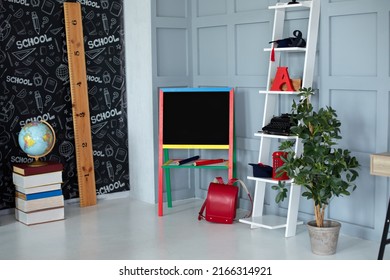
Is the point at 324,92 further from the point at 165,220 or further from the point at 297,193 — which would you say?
the point at 165,220

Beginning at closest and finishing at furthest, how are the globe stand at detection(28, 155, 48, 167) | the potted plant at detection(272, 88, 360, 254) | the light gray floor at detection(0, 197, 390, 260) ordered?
the potted plant at detection(272, 88, 360, 254)
the light gray floor at detection(0, 197, 390, 260)
the globe stand at detection(28, 155, 48, 167)

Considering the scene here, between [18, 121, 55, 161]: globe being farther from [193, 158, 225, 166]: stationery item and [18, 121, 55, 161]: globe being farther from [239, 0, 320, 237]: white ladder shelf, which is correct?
[239, 0, 320, 237]: white ladder shelf

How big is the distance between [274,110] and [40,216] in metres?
2.12

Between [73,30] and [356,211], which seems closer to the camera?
[356,211]

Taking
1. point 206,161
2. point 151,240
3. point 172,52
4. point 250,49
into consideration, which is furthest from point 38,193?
point 250,49

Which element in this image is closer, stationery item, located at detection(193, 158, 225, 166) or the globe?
the globe

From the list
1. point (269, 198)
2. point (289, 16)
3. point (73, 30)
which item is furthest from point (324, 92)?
point (73, 30)

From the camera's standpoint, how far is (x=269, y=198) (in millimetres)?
5820

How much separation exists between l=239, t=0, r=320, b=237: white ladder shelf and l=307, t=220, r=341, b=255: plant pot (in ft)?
1.34

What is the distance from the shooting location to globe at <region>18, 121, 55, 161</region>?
5.66 metres

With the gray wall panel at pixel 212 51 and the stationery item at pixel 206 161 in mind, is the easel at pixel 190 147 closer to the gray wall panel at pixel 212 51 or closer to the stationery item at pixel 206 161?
the stationery item at pixel 206 161

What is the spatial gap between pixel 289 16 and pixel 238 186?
1.61m

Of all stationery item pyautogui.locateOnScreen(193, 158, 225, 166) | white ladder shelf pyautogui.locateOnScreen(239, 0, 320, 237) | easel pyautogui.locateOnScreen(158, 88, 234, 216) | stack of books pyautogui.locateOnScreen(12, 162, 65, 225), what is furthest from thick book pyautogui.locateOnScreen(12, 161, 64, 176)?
white ladder shelf pyautogui.locateOnScreen(239, 0, 320, 237)

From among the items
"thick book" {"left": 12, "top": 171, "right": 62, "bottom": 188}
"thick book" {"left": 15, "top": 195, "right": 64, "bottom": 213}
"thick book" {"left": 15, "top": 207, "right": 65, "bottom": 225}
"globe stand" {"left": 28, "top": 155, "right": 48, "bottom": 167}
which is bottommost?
"thick book" {"left": 15, "top": 207, "right": 65, "bottom": 225}
